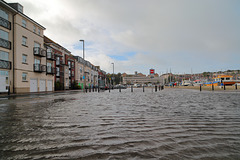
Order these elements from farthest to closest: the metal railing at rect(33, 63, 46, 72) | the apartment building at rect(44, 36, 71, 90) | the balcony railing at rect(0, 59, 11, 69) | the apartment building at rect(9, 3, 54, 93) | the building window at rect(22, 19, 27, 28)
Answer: the apartment building at rect(44, 36, 71, 90) → the metal railing at rect(33, 63, 46, 72) → the building window at rect(22, 19, 27, 28) → the apartment building at rect(9, 3, 54, 93) → the balcony railing at rect(0, 59, 11, 69)

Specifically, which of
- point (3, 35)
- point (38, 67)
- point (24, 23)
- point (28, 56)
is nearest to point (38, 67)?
point (38, 67)

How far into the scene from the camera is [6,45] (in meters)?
20.9

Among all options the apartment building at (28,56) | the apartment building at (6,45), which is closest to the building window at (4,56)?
the apartment building at (6,45)

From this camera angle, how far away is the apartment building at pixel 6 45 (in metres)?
20.2

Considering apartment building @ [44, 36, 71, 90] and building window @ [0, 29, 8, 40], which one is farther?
apartment building @ [44, 36, 71, 90]

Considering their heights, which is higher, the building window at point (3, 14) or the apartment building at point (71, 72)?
the building window at point (3, 14)

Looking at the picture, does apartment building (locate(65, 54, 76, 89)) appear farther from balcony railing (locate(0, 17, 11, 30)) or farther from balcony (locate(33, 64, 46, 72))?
balcony railing (locate(0, 17, 11, 30))

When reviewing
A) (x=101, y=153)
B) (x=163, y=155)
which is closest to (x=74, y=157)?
(x=101, y=153)

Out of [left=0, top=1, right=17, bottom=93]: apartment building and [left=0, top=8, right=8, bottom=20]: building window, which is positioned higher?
[left=0, top=8, right=8, bottom=20]: building window

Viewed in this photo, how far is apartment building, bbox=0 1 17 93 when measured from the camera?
66.3ft

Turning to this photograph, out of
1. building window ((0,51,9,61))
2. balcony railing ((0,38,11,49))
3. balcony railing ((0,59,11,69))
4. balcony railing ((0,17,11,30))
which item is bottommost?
balcony railing ((0,59,11,69))

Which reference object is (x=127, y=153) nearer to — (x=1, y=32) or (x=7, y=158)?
(x=7, y=158)

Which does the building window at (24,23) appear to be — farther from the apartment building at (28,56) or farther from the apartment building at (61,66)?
the apartment building at (61,66)

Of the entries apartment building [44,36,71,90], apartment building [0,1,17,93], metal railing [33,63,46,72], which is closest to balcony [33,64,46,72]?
metal railing [33,63,46,72]
